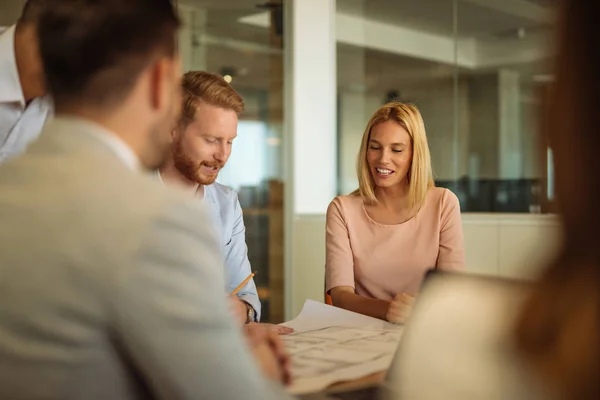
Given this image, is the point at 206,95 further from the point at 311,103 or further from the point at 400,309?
the point at 311,103

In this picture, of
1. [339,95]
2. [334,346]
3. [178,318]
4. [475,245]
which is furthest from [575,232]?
[339,95]

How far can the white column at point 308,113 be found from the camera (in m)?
4.46

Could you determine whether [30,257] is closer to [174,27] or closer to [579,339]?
[174,27]

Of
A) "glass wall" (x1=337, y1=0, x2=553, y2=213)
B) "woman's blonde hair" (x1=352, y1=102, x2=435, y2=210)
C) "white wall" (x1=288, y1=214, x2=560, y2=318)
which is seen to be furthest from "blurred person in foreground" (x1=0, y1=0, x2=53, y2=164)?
"glass wall" (x1=337, y1=0, x2=553, y2=213)

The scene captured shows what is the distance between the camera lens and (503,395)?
0.71 meters

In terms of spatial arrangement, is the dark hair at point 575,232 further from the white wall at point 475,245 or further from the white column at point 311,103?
the white column at point 311,103

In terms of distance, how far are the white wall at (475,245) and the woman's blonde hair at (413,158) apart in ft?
1.39

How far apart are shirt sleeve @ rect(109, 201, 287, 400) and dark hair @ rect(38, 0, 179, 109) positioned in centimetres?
20

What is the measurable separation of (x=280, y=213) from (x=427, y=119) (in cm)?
118

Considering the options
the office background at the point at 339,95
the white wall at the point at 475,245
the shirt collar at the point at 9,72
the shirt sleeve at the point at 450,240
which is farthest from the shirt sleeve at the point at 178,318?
the office background at the point at 339,95

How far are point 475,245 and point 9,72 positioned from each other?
263 centimetres

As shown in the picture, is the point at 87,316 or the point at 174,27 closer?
the point at 87,316

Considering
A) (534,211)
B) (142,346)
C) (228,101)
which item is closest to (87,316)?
(142,346)

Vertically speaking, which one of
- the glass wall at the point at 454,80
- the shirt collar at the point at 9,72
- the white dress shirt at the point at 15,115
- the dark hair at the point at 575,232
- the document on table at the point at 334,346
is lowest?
the document on table at the point at 334,346
